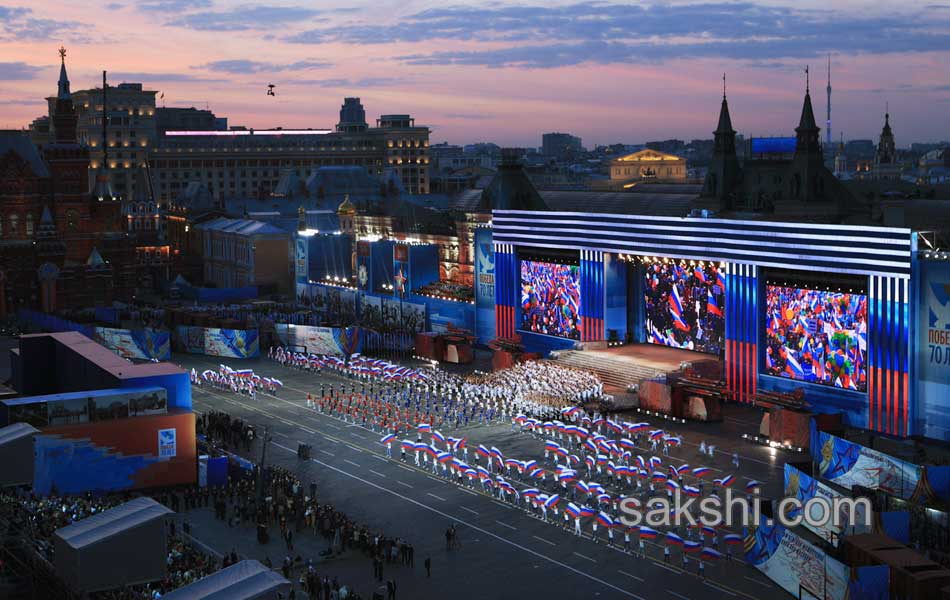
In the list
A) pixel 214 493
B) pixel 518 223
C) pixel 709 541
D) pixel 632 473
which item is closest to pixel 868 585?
pixel 709 541

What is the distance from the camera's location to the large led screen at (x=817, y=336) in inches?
2667

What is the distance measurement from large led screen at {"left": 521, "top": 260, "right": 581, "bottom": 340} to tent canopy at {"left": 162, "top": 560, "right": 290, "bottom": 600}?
51.1 metres

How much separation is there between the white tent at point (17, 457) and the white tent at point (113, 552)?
1157cm

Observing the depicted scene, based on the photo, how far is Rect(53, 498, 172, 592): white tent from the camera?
44.2 meters

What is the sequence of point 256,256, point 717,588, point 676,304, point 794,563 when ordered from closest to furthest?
point 794,563 → point 717,588 → point 676,304 → point 256,256

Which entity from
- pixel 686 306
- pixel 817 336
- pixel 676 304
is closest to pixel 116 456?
pixel 817 336

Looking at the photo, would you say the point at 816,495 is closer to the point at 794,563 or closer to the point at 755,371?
the point at 794,563

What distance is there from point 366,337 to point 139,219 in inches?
2598

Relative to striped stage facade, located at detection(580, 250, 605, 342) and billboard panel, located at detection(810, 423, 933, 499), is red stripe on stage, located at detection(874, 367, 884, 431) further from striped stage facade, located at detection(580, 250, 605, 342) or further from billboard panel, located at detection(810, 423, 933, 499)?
striped stage facade, located at detection(580, 250, 605, 342)

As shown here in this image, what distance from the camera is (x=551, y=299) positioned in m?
92.0

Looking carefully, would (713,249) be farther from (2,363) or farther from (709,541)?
(2,363)

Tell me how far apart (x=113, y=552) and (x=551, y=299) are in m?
51.8

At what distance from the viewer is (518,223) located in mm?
93875

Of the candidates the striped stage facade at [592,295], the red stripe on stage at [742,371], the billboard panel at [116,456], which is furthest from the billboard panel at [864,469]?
the striped stage facade at [592,295]
